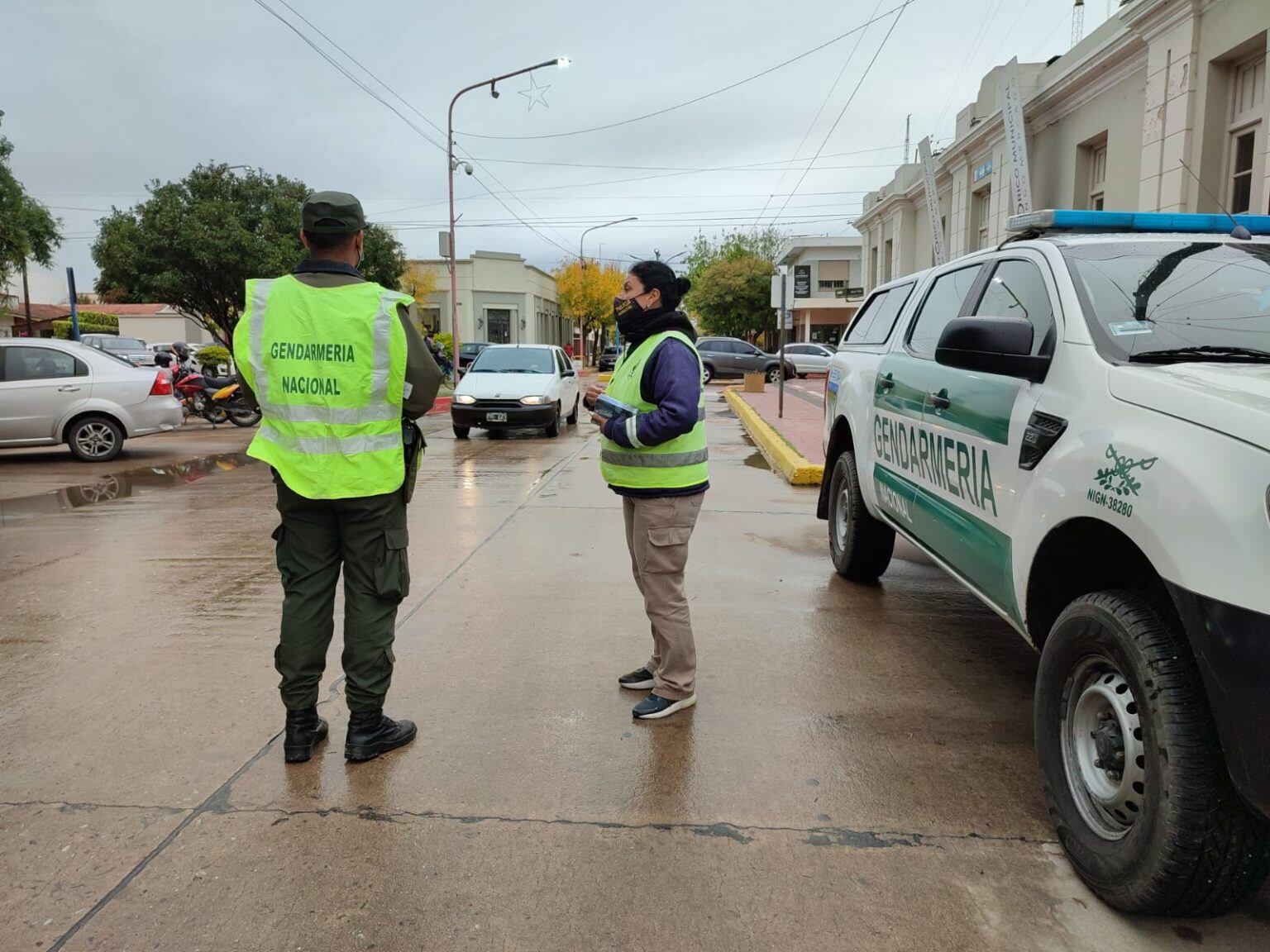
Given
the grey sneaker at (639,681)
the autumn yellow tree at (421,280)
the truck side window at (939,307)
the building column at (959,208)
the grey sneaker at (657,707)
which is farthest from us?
the autumn yellow tree at (421,280)

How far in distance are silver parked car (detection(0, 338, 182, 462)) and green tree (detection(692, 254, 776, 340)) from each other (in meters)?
47.3

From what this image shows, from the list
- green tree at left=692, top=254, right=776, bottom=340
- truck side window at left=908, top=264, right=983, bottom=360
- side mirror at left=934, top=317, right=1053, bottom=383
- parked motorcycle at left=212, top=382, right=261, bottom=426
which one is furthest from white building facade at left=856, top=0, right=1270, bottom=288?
green tree at left=692, top=254, right=776, bottom=340

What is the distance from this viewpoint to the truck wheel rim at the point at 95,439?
11.9 meters

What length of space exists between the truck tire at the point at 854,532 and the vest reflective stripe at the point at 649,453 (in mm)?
2074

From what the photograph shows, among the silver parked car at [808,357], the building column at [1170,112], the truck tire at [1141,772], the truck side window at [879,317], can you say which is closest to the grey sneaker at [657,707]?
the truck tire at [1141,772]

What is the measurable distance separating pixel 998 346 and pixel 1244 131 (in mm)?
11811

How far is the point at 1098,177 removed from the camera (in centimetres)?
1672

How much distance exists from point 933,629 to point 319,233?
3616mm

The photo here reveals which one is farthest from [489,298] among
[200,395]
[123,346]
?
[200,395]

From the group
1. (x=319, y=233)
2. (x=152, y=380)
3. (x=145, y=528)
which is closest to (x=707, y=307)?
(x=152, y=380)

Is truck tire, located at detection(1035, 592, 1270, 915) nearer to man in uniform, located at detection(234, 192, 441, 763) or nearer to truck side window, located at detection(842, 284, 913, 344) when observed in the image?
man in uniform, located at detection(234, 192, 441, 763)

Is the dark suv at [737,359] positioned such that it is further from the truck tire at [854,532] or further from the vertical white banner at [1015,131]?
the truck tire at [854,532]

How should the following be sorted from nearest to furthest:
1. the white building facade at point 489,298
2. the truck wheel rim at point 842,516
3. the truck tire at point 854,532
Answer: the truck tire at point 854,532 → the truck wheel rim at point 842,516 → the white building facade at point 489,298

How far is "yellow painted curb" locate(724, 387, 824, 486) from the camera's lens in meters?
10.0
